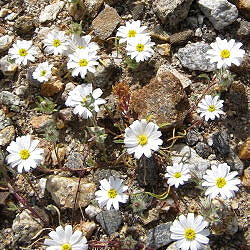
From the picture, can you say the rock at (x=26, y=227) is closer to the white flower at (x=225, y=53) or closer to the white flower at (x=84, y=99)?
the white flower at (x=84, y=99)

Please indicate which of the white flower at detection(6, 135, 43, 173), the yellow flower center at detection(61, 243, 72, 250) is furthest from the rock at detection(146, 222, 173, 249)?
the white flower at detection(6, 135, 43, 173)

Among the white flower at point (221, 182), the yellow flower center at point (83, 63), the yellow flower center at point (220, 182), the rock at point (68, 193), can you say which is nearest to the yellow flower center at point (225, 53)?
the white flower at point (221, 182)

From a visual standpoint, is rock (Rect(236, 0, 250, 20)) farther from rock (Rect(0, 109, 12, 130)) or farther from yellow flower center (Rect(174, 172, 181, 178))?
rock (Rect(0, 109, 12, 130))

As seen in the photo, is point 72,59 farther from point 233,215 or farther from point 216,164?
point 233,215

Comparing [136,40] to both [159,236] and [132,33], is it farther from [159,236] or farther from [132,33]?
[159,236]

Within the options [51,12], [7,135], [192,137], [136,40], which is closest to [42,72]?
[7,135]

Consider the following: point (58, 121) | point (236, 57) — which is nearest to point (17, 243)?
point (58, 121)
